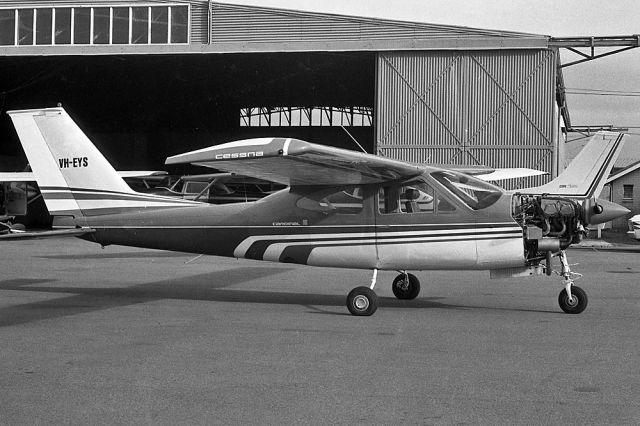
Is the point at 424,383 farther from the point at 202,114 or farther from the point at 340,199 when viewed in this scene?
the point at 202,114

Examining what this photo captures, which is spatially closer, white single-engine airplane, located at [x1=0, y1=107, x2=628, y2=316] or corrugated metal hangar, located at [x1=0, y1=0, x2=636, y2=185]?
white single-engine airplane, located at [x1=0, y1=107, x2=628, y2=316]

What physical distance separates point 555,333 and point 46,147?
7366 millimetres

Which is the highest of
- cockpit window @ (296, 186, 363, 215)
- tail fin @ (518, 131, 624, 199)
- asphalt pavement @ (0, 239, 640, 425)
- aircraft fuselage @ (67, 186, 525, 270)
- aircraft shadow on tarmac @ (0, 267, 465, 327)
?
tail fin @ (518, 131, 624, 199)

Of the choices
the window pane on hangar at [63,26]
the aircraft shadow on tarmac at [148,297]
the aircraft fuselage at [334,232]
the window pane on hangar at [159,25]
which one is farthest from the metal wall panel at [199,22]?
the aircraft fuselage at [334,232]

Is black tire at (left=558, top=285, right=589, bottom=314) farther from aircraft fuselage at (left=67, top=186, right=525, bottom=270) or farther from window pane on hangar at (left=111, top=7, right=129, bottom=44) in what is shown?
window pane on hangar at (left=111, top=7, right=129, bottom=44)

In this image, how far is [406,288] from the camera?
11344 mm

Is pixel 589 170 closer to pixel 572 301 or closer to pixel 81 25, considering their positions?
pixel 572 301

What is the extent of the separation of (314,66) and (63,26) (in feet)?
30.2

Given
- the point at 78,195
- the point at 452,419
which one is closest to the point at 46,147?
the point at 78,195

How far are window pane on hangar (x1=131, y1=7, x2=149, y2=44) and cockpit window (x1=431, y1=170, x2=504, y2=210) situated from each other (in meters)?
20.5

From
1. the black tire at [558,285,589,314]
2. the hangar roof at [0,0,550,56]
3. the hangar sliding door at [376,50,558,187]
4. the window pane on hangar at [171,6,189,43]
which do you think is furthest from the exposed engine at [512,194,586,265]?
the window pane on hangar at [171,6,189,43]

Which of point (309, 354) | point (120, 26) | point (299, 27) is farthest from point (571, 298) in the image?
point (120, 26)

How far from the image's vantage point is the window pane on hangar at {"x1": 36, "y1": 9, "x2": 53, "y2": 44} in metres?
29.0

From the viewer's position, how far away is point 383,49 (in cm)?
2542
